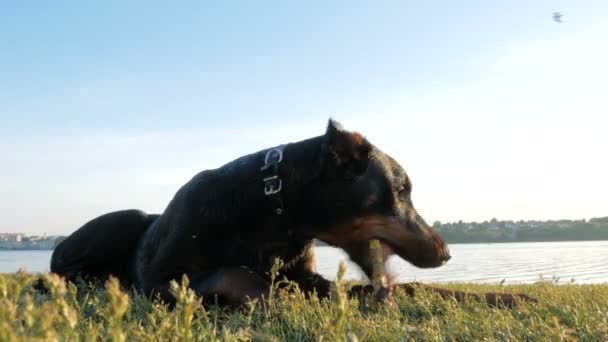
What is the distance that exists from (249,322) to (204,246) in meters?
1.44

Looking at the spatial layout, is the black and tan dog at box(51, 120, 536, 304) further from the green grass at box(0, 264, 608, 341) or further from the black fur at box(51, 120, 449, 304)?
the green grass at box(0, 264, 608, 341)

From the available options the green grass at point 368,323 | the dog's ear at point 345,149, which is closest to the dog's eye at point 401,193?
the dog's ear at point 345,149

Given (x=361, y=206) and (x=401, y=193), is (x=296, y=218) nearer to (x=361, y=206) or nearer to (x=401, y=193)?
(x=361, y=206)

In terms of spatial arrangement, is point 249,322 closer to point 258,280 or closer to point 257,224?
point 258,280

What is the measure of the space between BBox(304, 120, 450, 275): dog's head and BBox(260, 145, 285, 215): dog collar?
21 centimetres

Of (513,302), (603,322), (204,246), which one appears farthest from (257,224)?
(603,322)

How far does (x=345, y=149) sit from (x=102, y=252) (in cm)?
276

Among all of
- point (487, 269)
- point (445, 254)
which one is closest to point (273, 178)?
point (445, 254)

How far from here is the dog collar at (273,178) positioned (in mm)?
4473

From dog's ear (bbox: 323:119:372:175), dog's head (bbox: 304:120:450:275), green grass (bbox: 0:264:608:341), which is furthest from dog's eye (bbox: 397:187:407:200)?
green grass (bbox: 0:264:608:341)

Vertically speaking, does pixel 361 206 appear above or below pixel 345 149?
below

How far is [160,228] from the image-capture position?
5086mm

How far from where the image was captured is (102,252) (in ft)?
19.4

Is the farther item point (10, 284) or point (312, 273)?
point (312, 273)
